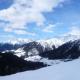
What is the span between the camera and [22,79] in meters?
7.79

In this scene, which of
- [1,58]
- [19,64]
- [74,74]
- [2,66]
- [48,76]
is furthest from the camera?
[19,64]

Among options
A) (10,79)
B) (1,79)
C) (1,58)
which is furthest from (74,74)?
(1,58)

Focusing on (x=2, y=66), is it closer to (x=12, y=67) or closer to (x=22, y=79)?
(x=12, y=67)

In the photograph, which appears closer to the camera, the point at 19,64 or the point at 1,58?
the point at 1,58

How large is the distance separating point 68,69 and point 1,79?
8.92ft

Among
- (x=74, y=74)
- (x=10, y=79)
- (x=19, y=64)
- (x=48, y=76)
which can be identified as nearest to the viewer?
(x=74, y=74)

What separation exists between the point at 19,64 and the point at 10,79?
108 metres

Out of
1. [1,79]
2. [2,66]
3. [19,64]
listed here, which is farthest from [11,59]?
[1,79]

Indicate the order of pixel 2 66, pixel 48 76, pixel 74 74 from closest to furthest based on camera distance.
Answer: pixel 74 74 → pixel 48 76 → pixel 2 66

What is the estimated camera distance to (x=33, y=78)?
24.9 ft

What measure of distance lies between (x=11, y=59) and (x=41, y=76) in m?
109

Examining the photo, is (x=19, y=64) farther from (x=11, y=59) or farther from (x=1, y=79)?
(x=1, y=79)

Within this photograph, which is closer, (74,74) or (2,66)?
(74,74)

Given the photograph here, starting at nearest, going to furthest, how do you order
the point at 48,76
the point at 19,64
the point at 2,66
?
the point at 48,76 < the point at 2,66 < the point at 19,64
